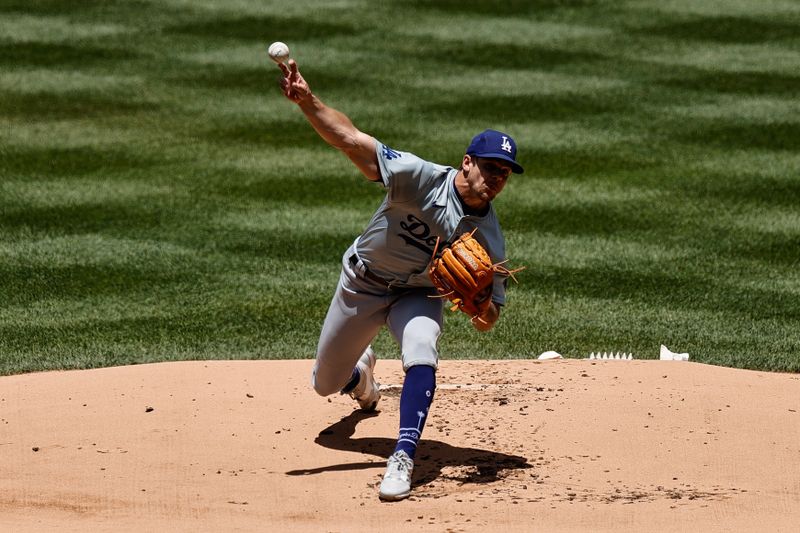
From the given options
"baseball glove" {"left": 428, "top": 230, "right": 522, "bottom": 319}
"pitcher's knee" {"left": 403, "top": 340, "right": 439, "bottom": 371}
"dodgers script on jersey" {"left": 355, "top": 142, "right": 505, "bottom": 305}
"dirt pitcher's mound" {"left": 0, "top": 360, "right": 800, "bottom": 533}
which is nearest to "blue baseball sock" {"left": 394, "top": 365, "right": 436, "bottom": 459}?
"pitcher's knee" {"left": 403, "top": 340, "right": 439, "bottom": 371}

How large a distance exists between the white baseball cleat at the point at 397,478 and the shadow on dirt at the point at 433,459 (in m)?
0.22

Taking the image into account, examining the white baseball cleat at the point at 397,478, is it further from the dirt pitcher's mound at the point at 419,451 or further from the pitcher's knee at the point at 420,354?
the pitcher's knee at the point at 420,354

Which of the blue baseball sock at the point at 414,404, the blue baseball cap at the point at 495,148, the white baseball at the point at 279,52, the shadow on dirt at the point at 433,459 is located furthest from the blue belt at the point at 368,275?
the white baseball at the point at 279,52

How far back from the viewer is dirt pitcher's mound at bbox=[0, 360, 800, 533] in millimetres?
5336

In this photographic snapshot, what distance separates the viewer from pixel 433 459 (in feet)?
20.3

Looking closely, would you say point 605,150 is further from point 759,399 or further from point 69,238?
point 759,399

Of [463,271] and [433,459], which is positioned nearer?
[463,271]

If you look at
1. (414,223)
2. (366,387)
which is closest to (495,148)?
(414,223)

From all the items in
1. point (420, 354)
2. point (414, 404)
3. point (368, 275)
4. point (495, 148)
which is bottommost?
point (414, 404)

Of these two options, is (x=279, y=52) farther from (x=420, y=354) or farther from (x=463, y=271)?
(x=420, y=354)

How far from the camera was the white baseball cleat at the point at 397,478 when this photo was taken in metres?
5.50

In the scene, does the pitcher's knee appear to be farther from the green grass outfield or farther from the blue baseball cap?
the green grass outfield

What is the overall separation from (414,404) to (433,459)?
55cm

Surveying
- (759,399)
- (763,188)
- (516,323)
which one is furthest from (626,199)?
(759,399)
